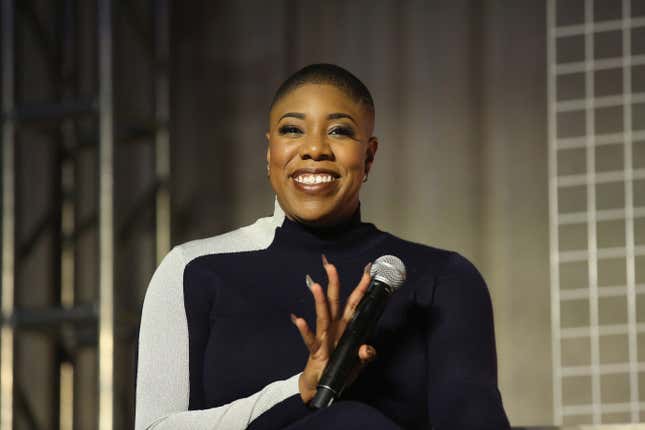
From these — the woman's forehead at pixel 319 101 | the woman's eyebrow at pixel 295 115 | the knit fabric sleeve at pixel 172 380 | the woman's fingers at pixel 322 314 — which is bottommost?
the knit fabric sleeve at pixel 172 380

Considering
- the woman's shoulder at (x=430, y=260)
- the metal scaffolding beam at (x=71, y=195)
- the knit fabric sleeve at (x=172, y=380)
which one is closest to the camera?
the knit fabric sleeve at (x=172, y=380)

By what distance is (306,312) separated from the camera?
1.28m

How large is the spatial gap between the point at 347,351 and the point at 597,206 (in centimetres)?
244

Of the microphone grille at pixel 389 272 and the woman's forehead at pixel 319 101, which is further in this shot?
the woman's forehead at pixel 319 101

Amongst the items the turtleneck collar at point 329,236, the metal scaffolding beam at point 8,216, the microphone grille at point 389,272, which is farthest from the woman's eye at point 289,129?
the metal scaffolding beam at point 8,216

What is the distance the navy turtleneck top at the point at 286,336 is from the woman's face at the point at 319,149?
0.21 ft

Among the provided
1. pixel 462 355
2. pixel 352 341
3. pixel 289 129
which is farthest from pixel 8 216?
pixel 352 341

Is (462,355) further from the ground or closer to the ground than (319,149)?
closer to the ground

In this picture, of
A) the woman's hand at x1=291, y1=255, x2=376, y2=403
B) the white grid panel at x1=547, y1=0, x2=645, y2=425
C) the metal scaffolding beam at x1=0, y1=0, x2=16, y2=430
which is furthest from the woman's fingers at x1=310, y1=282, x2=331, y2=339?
the metal scaffolding beam at x1=0, y1=0, x2=16, y2=430

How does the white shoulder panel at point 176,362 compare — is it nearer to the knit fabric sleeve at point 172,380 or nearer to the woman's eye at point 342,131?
the knit fabric sleeve at point 172,380

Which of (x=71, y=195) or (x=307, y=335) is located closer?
(x=307, y=335)

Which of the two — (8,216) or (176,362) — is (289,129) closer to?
(176,362)

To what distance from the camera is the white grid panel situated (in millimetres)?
3254

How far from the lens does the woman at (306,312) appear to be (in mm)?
1243
